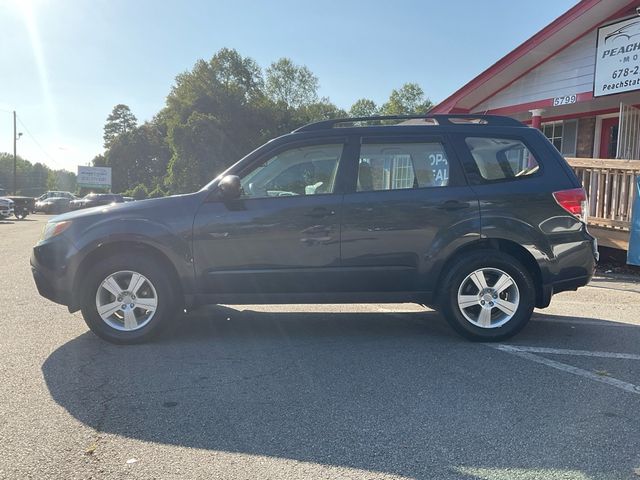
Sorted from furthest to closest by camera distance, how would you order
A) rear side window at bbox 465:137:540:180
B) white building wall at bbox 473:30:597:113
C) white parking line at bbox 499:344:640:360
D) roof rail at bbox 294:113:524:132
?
white building wall at bbox 473:30:597:113, roof rail at bbox 294:113:524:132, rear side window at bbox 465:137:540:180, white parking line at bbox 499:344:640:360

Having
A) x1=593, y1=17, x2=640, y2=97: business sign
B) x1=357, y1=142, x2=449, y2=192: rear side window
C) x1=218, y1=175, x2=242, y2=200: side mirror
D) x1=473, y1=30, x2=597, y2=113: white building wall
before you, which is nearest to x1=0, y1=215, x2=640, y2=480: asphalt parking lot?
x1=218, y1=175, x2=242, y2=200: side mirror

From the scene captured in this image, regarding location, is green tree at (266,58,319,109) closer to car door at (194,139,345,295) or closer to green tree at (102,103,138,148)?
green tree at (102,103,138,148)

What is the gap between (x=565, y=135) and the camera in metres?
13.5

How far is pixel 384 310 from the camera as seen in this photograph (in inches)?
247

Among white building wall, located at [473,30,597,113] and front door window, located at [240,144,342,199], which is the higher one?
white building wall, located at [473,30,597,113]

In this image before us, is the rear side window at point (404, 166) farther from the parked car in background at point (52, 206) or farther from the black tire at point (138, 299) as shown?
the parked car in background at point (52, 206)

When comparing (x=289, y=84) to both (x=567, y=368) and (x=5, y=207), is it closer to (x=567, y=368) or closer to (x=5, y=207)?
(x=5, y=207)

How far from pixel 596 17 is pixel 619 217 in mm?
4656

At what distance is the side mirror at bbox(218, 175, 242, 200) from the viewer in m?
4.62

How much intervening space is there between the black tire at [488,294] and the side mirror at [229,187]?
206 cm

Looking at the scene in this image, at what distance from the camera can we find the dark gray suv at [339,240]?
4.72m

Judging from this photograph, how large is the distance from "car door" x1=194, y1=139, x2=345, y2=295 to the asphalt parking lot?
1.95 ft

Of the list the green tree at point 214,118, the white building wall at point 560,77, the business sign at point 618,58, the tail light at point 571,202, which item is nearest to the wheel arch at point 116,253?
the tail light at point 571,202

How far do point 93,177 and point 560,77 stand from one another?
59.1 meters
